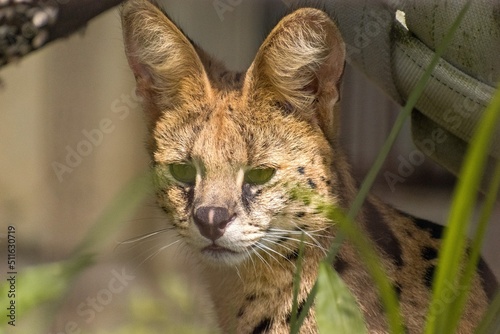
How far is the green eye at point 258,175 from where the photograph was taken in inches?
65.5

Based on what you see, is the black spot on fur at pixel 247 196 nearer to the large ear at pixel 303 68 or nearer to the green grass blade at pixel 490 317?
the large ear at pixel 303 68

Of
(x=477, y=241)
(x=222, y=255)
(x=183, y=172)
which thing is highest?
(x=477, y=241)

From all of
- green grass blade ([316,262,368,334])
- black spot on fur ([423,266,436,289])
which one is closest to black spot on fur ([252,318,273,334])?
black spot on fur ([423,266,436,289])

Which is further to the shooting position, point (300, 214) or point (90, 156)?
point (90, 156)

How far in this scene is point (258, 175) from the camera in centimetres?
167

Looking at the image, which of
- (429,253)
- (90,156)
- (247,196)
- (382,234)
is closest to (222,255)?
(247,196)

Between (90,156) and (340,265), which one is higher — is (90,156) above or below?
below

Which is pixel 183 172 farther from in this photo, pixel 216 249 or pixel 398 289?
pixel 398 289

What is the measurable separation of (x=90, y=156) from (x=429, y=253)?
1.88 meters

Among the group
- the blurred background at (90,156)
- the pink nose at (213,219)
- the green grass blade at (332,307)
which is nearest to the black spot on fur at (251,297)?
the pink nose at (213,219)

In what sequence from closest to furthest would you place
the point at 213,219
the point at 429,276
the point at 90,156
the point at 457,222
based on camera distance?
1. the point at 457,222
2. the point at 213,219
3. the point at 429,276
4. the point at 90,156

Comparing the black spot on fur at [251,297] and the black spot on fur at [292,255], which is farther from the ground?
the black spot on fur at [292,255]

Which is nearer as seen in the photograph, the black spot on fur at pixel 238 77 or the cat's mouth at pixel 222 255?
the cat's mouth at pixel 222 255

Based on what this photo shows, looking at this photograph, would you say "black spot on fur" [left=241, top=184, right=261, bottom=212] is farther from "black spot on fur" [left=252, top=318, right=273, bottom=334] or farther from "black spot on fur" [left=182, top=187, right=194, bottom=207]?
"black spot on fur" [left=252, top=318, right=273, bottom=334]
